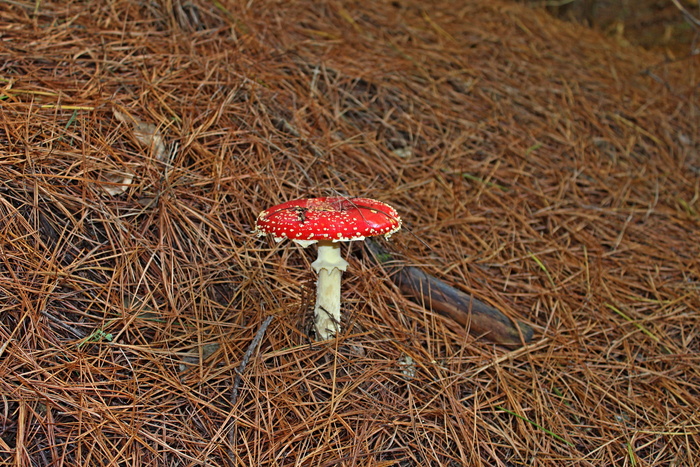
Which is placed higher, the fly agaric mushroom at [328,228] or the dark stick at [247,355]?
the fly agaric mushroom at [328,228]

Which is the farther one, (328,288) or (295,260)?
(295,260)

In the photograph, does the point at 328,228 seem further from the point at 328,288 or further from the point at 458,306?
the point at 458,306

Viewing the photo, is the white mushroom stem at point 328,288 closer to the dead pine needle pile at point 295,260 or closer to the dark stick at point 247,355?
the dead pine needle pile at point 295,260

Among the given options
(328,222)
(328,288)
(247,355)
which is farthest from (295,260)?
(328,222)

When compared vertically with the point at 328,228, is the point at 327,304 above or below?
below

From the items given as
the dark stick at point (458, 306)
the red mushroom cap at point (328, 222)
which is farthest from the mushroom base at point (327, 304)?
the dark stick at point (458, 306)

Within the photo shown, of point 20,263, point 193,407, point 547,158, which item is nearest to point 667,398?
point 547,158

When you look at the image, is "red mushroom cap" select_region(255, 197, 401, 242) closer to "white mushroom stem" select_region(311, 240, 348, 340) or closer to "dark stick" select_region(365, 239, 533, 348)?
"white mushroom stem" select_region(311, 240, 348, 340)

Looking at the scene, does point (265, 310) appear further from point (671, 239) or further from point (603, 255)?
point (671, 239)
